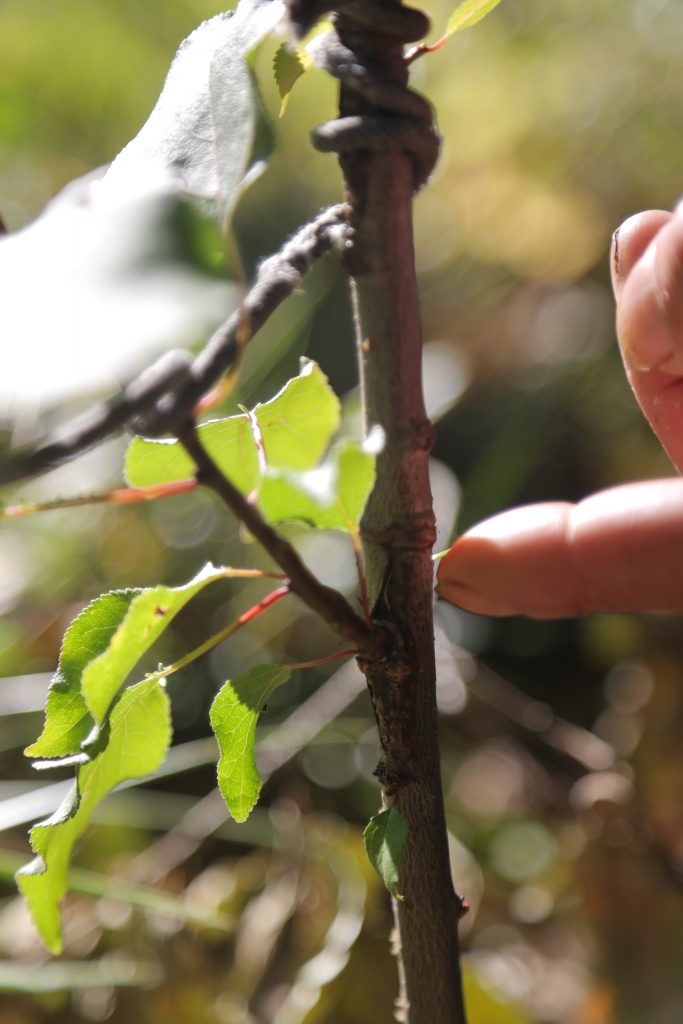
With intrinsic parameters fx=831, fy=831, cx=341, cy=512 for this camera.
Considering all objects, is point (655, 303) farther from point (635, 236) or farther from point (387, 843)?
point (387, 843)

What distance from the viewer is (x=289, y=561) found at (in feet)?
0.54

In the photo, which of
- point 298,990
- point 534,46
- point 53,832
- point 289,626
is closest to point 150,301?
point 53,832

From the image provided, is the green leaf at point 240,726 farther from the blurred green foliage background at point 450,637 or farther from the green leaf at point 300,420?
the blurred green foliage background at point 450,637

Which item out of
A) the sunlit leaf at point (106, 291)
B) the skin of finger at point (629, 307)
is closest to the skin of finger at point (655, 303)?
the skin of finger at point (629, 307)

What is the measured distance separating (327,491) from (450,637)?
530mm

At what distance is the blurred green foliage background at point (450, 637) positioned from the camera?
1.44ft

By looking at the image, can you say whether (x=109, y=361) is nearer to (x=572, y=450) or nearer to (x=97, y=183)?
(x=97, y=183)

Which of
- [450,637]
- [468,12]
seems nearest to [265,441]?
[468,12]

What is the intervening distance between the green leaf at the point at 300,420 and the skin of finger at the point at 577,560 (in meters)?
0.07

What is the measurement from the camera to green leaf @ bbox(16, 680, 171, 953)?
0.21 metres

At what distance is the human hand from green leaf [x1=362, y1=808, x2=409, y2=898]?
0.09 metres

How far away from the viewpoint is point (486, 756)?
637 millimetres

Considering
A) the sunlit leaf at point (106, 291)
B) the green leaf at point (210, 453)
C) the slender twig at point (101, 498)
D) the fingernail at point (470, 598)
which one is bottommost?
the fingernail at point (470, 598)

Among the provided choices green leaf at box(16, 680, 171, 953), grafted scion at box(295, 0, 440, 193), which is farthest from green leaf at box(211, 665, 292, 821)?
grafted scion at box(295, 0, 440, 193)
